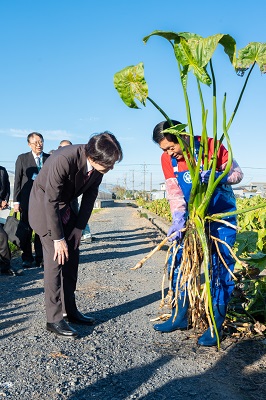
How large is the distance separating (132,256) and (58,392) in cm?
514

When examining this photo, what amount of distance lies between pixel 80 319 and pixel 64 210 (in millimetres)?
892

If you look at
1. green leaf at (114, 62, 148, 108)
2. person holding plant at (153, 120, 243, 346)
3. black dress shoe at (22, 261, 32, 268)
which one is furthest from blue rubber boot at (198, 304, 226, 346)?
black dress shoe at (22, 261, 32, 268)

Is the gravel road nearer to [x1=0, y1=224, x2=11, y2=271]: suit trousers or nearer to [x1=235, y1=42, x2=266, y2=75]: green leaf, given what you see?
[x1=0, y1=224, x2=11, y2=271]: suit trousers

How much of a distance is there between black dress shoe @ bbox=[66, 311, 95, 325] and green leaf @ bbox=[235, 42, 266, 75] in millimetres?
2215

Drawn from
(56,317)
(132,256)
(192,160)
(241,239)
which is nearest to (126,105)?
(192,160)

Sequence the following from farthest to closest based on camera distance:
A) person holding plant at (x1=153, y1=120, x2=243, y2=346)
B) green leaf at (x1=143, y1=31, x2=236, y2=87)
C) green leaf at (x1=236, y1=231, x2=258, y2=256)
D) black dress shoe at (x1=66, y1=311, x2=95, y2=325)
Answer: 1. black dress shoe at (x1=66, y1=311, x2=95, y2=325)
2. green leaf at (x1=236, y1=231, x2=258, y2=256)
3. person holding plant at (x1=153, y1=120, x2=243, y2=346)
4. green leaf at (x1=143, y1=31, x2=236, y2=87)

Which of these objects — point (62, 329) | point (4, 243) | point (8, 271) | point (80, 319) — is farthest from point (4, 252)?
point (62, 329)

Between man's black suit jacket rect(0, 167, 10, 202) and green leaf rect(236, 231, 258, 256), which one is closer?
green leaf rect(236, 231, 258, 256)

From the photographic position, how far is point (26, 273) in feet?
19.5

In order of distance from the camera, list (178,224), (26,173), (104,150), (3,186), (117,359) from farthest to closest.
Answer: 1. (26,173)
2. (3,186)
3. (178,224)
4. (104,150)
5. (117,359)

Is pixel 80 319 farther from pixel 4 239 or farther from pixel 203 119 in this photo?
pixel 4 239

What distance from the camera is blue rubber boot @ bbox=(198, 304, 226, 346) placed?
3.28m

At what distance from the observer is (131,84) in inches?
122

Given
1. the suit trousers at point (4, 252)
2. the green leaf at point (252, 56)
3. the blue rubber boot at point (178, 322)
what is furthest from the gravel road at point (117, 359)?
the green leaf at point (252, 56)
